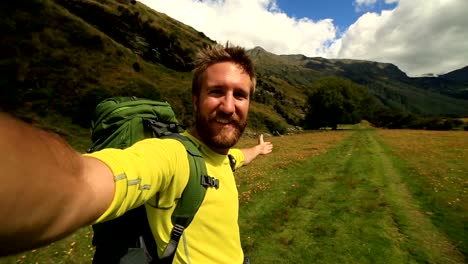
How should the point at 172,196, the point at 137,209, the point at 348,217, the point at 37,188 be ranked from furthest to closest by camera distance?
the point at 348,217, the point at 137,209, the point at 172,196, the point at 37,188

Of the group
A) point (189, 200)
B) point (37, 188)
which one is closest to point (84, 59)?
point (189, 200)

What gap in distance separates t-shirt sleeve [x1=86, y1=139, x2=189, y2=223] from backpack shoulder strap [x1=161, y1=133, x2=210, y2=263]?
0.07 m

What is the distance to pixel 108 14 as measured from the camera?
75625 millimetres

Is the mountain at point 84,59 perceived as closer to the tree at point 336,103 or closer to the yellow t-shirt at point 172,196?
the tree at point 336,103

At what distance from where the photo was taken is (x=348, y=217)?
11.3 meters

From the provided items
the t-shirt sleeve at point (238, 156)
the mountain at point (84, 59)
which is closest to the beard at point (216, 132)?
the t-shirt sleeve at point (238, 156)

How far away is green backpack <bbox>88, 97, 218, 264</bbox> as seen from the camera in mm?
2371

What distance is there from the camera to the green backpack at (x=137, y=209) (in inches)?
93.4

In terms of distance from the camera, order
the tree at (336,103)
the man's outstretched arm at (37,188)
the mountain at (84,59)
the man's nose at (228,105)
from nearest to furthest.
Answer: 1. the man's outstretched arm at (37,188)
2. the man's nose at (228,105)
3. the mountain at (84,59)
4. the tree at (336,103)

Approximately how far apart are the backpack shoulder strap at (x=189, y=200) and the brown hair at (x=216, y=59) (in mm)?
990

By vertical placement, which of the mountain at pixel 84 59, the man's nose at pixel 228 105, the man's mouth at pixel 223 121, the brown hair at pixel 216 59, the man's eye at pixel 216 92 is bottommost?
the mountain at pixel 84 59

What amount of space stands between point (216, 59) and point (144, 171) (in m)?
1.84

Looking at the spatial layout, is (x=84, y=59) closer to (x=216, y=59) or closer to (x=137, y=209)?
(x=216, y=59)

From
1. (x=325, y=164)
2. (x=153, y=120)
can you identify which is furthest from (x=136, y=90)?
(x=153, y=120)
